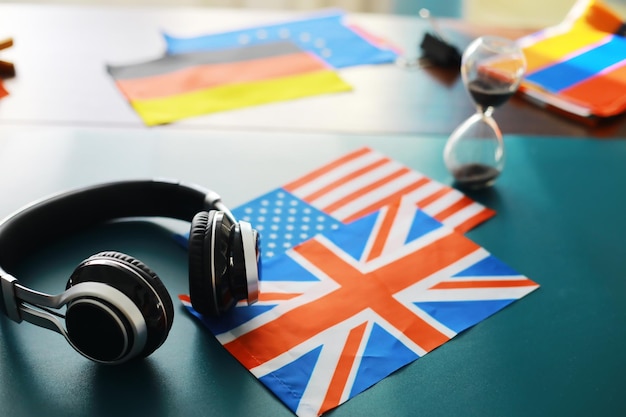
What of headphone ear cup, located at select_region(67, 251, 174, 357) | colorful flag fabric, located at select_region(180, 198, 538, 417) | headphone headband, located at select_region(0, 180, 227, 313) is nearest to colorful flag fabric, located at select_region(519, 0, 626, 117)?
colorful flag fabric, located at select_region(180, 198, 538, 417)

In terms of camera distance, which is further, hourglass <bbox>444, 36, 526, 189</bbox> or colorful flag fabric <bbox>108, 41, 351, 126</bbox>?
colorful flag fabric <bbox>108, 41, 351, 126</bbox>

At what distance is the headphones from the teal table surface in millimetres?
39

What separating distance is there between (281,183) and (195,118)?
235 millimetres

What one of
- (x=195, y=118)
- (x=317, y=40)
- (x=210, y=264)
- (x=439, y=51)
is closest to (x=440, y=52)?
(x=439, y=51)

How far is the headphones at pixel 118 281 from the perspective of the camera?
2.47ft

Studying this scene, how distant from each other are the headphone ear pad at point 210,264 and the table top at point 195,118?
1.51ft

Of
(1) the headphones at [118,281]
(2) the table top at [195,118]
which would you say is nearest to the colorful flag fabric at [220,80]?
(2) the table top at [195,118]

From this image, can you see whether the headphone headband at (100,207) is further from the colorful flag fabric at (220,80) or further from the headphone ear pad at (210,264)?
the colorful flag fabric at (220,80)

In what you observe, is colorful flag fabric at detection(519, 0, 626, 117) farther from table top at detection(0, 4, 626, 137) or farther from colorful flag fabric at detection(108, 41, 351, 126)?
colorful flag fabric at detection(108, 41, 351, 126)

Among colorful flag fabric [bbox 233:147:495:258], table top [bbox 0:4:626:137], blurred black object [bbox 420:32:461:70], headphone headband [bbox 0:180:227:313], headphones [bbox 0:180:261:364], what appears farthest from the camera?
blurred black object [bbox 420:32:461:70]

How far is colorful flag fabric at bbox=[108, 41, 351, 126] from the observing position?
4.33ft

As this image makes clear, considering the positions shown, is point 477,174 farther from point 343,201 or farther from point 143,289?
point 143,289

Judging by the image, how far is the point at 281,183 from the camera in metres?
1.14

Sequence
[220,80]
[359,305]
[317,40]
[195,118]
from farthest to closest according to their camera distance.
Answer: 1. [317,40]
2. [220,80]
3. [195,118]
4. [359,305]
